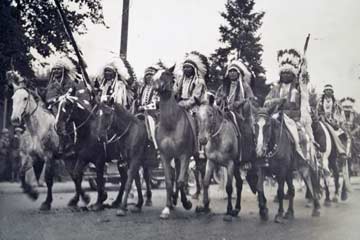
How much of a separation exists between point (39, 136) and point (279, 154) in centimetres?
277

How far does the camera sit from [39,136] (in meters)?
9.51

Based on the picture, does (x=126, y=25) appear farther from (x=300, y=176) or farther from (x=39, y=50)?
(x=300, y=176)

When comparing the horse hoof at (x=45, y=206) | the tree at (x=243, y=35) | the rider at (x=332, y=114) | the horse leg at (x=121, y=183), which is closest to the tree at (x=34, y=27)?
the tree at (x=243, y=35)

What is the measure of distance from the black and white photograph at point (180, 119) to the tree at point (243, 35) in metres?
0.01

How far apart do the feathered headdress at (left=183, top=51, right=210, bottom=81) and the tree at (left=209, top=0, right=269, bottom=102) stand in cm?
12

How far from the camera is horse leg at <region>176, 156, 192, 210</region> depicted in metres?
9.27

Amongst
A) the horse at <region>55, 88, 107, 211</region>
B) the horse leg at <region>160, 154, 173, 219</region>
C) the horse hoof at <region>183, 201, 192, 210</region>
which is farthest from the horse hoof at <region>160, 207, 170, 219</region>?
the horse at <region>55, 88, 107, 211</region>

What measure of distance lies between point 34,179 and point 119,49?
72.4 inches

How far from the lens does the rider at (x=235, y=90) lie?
8.90m

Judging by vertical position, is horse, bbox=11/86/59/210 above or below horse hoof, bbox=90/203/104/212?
above

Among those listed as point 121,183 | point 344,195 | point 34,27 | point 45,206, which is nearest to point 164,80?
point 121,183

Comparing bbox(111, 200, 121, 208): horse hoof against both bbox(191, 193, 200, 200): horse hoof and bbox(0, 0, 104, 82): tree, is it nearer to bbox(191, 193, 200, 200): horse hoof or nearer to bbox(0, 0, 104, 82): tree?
bbox(191, 193, 200, 200): horse hoof

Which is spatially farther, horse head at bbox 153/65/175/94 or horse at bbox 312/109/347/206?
horse at bbox 312/109/347/206

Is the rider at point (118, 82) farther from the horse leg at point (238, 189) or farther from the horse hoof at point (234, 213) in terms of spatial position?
the horse hoof at point (234, 213)
